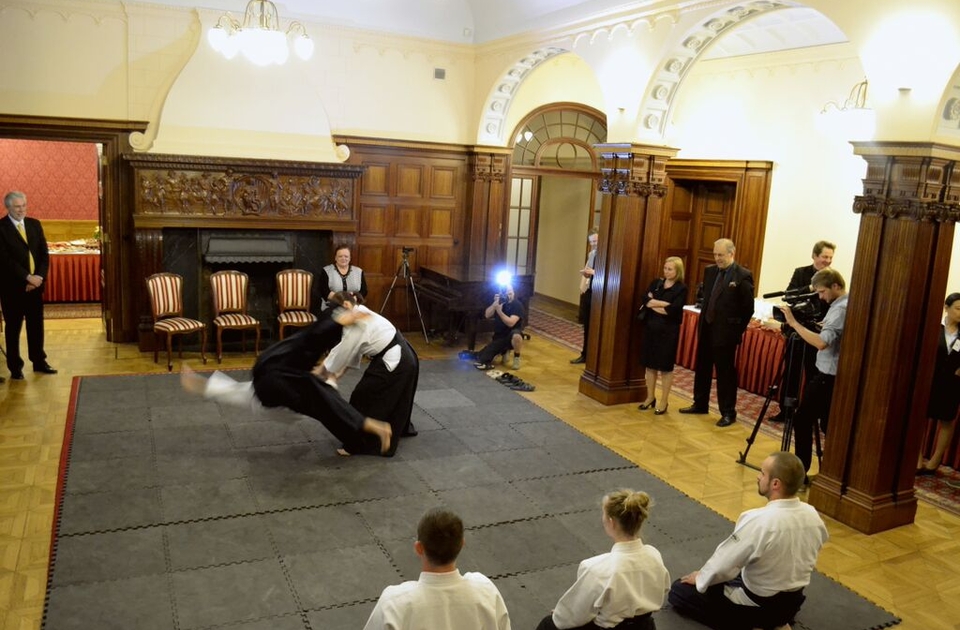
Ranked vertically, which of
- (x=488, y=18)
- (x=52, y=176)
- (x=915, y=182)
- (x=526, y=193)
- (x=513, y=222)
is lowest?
(x=513, y=222)

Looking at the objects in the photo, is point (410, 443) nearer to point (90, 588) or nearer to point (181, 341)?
point (90, 588)

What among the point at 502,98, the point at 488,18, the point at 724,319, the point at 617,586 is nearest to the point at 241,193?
the point at 502,98

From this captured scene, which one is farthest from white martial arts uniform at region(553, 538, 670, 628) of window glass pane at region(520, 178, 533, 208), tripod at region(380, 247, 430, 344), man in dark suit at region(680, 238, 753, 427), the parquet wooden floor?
window glass pane at region(520, 178, 533, 208)

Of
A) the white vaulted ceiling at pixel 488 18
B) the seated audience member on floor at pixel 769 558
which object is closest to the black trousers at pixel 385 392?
the seated audience member on floor at pixel 769 558

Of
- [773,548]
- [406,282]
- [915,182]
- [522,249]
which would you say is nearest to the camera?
[773,548]

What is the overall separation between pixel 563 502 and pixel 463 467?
2.76 ft

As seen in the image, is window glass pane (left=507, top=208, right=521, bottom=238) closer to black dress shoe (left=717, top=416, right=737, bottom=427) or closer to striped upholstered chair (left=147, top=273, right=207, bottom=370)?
Result: striped upholstered chair (left=147, top=273, right=207, bottom=370)

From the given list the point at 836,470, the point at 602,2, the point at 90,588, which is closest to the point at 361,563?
the point at 90,588

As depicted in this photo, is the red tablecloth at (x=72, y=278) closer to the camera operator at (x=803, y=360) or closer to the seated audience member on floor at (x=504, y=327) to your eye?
the seated audience member on floor at (x=504, y=327)

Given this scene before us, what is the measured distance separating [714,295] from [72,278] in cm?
844

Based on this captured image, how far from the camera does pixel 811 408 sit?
5.59 m

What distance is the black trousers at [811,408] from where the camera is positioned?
5.49 meters

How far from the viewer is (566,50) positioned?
8258 mm

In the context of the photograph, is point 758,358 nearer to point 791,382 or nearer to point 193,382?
point 791,382
